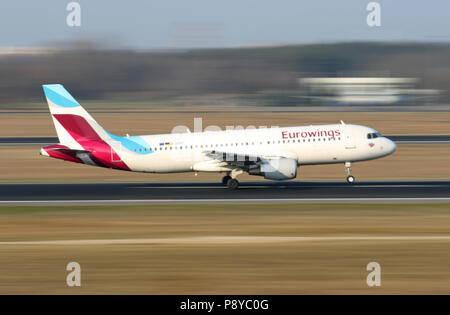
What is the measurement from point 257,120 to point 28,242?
86003mm

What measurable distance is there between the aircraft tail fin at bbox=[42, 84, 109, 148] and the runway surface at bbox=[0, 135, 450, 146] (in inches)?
1204

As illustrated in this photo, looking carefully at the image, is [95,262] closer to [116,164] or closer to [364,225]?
[364,225]

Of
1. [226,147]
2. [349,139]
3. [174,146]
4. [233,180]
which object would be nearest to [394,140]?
[349,139]

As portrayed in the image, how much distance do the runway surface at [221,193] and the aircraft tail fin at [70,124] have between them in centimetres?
330

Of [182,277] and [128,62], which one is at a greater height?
[128,62]

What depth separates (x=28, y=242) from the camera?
84.3ft

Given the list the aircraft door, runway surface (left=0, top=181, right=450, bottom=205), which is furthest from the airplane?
runway surface (left=0, top=181, right=450, bottom=205)

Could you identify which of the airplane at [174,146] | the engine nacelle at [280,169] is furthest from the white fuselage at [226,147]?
the engine nacelle at [280,169]

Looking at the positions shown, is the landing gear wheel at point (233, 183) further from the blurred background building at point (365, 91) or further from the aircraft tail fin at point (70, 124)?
the blurred background building at point (365, 91)

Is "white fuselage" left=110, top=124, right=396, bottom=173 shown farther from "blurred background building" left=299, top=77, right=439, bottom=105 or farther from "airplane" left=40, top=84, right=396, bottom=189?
"blurred background building" left=299, top=77, right=439, bottom=105

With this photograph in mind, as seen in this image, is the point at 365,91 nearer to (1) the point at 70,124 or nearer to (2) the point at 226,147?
(2) the point at 226,147

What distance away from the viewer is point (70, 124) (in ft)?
132

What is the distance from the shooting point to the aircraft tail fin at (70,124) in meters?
40.3

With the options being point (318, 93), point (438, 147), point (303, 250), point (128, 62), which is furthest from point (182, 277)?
point (128, 62)
